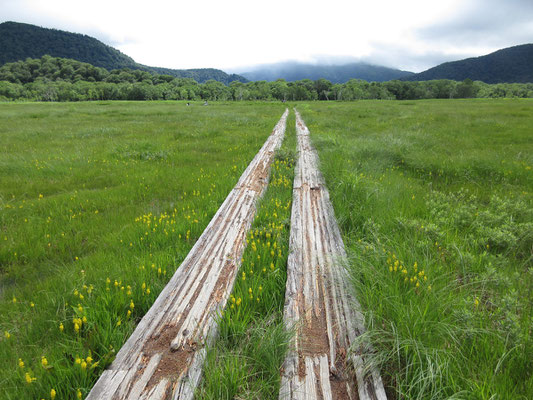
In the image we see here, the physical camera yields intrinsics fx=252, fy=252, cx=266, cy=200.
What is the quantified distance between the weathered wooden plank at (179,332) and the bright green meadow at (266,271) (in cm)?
13

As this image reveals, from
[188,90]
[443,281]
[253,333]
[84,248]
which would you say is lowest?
[84,248]

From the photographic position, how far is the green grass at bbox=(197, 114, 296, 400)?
5.47 feet

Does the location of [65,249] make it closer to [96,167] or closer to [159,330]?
[159,330]

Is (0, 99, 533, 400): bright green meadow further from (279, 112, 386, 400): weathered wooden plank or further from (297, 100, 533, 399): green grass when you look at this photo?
(279, 112, 386, 400): weathered wooden plank

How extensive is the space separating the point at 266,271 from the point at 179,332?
115 centimetres

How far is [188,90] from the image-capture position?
383 feet

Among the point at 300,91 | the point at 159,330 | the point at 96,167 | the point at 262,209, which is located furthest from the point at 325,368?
the point at 300,91

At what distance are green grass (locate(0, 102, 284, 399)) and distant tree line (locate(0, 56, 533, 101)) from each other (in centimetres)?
10887

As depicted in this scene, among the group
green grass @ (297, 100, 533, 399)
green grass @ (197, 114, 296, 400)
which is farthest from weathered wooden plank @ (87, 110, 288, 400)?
green grass @ (297, 100, 533, 399)

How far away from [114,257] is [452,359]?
12.1 feet

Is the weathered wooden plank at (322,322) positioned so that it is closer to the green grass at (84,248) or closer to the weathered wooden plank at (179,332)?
the weathered wooden plank at (179,332)

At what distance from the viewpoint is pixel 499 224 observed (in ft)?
13.2

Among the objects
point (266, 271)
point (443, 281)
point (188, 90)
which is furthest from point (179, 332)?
point (188, 90)

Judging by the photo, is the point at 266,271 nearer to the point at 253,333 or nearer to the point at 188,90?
the point at 253,333
